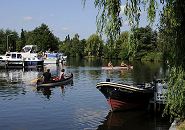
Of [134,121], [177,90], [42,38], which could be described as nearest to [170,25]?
[177,90]

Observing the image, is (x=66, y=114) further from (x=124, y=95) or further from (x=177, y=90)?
(x=177, y=90)

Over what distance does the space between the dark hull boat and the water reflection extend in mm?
542

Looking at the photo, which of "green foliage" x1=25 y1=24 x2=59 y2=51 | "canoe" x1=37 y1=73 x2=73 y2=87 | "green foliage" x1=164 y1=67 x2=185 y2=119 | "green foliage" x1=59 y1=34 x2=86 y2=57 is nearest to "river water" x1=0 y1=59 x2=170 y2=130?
"canoe" x1=37 y1=73 x2=73 y2=87

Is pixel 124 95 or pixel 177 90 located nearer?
pixel 177 90

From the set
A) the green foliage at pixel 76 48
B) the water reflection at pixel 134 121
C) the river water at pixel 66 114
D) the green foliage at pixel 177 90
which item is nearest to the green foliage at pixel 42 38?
the green foliage at pixel 76 48

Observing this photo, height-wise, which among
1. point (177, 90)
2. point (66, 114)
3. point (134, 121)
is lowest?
point (134, 121)

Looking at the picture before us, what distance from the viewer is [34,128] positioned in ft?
71.8

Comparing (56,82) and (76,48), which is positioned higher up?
(76,48)

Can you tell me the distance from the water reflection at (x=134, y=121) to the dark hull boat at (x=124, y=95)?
1.78ft

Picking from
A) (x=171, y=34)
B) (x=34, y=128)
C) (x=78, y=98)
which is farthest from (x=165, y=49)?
(x=78, y=98)

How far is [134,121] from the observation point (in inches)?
958

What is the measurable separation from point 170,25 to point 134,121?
13.3 meters

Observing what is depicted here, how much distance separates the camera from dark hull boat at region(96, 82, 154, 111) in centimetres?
2623

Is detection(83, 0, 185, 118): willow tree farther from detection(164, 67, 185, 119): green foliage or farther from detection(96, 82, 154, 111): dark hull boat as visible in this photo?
detection(96, 82, 154, 111): dark hull boat
